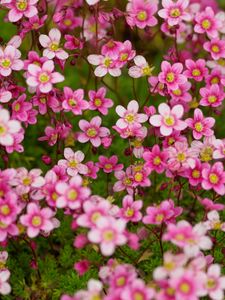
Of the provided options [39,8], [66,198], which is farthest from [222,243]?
[39,8]

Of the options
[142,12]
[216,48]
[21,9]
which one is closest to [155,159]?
[216,48]

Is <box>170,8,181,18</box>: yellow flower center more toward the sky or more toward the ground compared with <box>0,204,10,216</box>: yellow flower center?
more toward the sky

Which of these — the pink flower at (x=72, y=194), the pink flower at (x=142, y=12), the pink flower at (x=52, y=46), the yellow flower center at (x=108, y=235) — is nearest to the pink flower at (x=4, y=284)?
the pink flower at (x=72, y=194)

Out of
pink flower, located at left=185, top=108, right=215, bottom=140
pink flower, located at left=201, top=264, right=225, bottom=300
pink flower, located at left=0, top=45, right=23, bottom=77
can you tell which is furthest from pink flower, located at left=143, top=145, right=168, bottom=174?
pink flower, located at left=0, top=45, right=23, bottom=77

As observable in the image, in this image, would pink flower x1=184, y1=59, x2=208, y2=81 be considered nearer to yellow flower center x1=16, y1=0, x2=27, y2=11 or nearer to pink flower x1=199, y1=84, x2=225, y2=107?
pink flower x1=199, y1=84, x2=225, y2=107

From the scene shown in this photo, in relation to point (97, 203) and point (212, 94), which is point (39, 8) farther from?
point (97, 203)

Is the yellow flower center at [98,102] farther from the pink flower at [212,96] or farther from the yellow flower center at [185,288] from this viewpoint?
the yellow flower center at [185,288]
